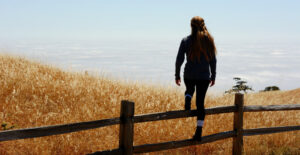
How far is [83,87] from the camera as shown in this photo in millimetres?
10570

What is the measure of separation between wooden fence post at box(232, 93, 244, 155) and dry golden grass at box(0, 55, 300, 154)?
454 millimetres

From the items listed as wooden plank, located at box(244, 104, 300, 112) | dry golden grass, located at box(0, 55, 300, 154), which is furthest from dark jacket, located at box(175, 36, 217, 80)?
dry golden grass, located at box(0, 55, 300, 154)

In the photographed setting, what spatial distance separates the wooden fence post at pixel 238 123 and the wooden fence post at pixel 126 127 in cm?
248

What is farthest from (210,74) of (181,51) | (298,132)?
(298,132)

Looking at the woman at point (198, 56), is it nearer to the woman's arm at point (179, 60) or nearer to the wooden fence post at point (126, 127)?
the woman's arm at point (179, 60)

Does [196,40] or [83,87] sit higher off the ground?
[196,40]

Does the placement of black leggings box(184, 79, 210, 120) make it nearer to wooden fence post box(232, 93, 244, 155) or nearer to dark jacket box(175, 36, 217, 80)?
dark jacket box(175, 36, 217, 80)

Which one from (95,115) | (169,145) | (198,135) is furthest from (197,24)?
(95,115)

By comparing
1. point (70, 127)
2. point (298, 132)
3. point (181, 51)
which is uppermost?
point (181, 51)

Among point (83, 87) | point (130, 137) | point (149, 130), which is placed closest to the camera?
point (130, 137)

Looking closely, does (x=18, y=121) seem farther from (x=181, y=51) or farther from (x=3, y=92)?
(x=181, y=51)

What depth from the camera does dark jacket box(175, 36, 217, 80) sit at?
537 cm

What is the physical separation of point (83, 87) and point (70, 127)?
612 cm

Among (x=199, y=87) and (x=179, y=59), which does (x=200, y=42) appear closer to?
(x=179, y=59)
